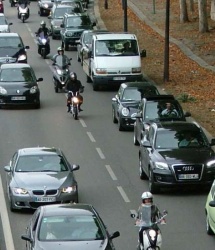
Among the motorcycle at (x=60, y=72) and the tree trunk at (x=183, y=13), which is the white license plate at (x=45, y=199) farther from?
the tree trunk at (x=183, y=13)

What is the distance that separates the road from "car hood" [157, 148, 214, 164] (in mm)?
904

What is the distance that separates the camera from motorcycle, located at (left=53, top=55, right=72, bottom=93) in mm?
45750

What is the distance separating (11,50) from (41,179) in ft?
81.6

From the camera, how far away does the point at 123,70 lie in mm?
45688

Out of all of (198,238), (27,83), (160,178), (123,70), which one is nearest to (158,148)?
(160,178)

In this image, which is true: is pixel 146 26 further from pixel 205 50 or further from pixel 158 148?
pixel 158 148

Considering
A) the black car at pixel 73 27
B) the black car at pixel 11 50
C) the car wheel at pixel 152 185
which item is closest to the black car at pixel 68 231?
the car wheel at pixel 152 185

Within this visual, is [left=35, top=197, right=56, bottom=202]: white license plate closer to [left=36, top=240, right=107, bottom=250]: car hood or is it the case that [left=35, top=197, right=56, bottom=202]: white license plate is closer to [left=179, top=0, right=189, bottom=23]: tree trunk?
[left=36, top=240, right=107, bottom=250]: car hood

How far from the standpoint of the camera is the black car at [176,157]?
27.4 meters

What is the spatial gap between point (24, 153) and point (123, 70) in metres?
18.7

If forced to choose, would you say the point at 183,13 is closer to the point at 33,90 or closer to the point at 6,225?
the point at 33,90

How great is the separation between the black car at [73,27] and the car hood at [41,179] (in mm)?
32461

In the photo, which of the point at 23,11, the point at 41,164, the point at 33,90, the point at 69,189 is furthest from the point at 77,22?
the point at 69,189

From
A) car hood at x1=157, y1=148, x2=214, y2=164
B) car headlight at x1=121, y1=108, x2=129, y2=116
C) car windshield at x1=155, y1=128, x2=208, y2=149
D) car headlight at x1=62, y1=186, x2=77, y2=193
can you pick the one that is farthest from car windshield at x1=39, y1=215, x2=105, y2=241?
car headlight at x1=121, y1=108, x2=129, y2=116
